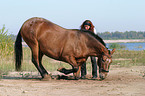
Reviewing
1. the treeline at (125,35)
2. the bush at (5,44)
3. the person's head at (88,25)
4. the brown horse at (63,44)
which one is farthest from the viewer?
the treeline at (125,35)

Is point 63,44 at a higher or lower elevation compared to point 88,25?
lower

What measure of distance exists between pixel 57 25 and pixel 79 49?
3.57 feet

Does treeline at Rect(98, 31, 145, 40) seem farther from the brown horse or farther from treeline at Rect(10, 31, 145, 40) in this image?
the brown horse

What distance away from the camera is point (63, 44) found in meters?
7.29

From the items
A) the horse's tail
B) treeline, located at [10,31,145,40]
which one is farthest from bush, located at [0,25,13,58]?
treeline, located at [10,31,145,40]

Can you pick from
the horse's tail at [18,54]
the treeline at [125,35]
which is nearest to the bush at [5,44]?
the horse's tail at [18,54]

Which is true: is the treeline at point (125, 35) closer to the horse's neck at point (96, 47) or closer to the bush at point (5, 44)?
the bush at point (5, 44)

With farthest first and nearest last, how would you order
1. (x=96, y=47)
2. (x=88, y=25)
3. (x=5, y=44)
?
(x=5, y=44) < (x=88, y=25) < (x=96, y=47)

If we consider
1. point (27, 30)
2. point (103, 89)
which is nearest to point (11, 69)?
point (27, 30)

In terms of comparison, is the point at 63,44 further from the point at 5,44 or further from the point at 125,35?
the point at 125,35

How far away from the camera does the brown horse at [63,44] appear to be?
7223 mm

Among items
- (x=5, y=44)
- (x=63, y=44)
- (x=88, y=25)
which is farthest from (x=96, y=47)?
(x=5, y=44)

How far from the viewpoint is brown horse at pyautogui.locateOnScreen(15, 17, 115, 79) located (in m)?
7.22

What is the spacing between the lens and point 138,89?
19.1 feet
